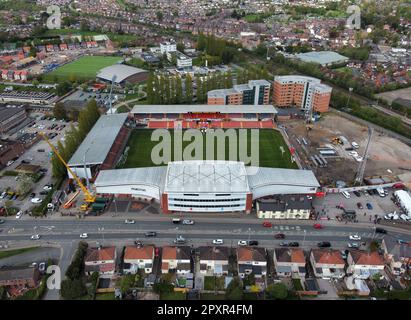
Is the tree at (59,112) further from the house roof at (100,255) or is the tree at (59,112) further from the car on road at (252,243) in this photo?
the car on road at (252,243)

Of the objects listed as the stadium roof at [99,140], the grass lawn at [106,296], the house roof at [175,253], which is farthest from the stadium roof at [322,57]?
the grass lawn at [106,296]

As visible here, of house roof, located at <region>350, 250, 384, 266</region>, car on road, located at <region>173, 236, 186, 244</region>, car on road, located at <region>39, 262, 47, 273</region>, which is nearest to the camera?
car on road, located at <region>39, 262, 47, 273</region>

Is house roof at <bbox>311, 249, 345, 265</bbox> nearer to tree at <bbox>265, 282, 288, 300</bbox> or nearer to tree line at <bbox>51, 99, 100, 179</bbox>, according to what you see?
tree at <bbox>265, 282, 288, 300</bbox>

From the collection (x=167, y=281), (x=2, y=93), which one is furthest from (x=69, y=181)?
(x=2, y=93)

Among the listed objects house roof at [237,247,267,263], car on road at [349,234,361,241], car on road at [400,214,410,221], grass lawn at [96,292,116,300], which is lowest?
car on road at [349,234,361,241]

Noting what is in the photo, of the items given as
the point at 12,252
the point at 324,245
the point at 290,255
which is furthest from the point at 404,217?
the point at 12,252

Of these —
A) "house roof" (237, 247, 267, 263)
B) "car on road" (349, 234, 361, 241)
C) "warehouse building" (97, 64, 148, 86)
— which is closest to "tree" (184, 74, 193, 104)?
"warehouse building" (97, 64, 148, 86)

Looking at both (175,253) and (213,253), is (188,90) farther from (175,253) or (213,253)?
(213,253)
